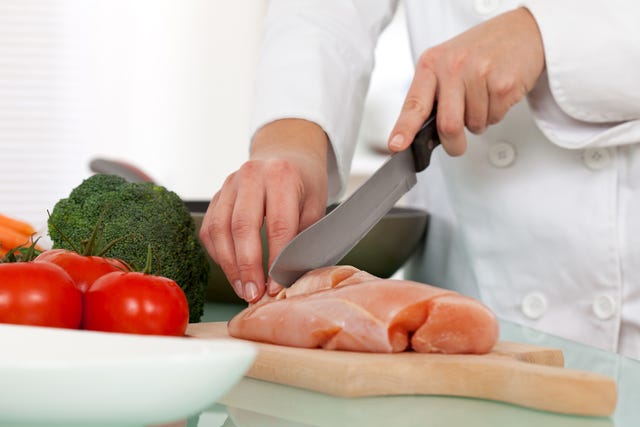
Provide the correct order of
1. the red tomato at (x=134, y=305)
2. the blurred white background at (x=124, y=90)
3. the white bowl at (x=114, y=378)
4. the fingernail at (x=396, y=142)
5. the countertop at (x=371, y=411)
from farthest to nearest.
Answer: the blurred white background at (x=124, y=90), the fingernail at (x=396, y=142), the red tomato at (x=134, y=305), the countertop at (x=371, y=411), the white bowl at (x=114, y=378)

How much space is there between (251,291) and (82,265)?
224mm

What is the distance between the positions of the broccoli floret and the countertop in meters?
0.28

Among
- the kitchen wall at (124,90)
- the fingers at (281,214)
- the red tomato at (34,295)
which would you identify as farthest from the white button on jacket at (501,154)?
the kitchen wall at (124,90)

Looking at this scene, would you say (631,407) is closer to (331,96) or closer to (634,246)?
(634,246)

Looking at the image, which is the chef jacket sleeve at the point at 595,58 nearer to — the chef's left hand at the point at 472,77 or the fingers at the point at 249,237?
the chef's left hand at the point at 472,77

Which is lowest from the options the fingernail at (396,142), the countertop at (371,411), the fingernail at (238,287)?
the fingernail at (238,287)

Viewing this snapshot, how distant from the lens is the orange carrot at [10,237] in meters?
1.26

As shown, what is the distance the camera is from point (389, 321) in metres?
0.81

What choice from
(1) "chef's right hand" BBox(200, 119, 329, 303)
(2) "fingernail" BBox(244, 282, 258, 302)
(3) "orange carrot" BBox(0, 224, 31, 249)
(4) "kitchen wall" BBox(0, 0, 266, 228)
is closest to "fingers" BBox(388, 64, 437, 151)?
(1) "chef's right hand" BBox(200, 119, 329, 303)

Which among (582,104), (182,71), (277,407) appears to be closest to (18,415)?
(277,407)

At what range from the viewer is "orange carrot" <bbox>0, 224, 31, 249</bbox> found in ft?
4.14

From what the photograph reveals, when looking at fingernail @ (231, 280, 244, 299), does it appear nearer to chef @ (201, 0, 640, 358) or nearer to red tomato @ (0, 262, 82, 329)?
chef @ (201, 0, 640, 358)

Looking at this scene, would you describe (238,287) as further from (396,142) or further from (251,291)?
(396,142)

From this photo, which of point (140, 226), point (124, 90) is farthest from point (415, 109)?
point (124, 90)
